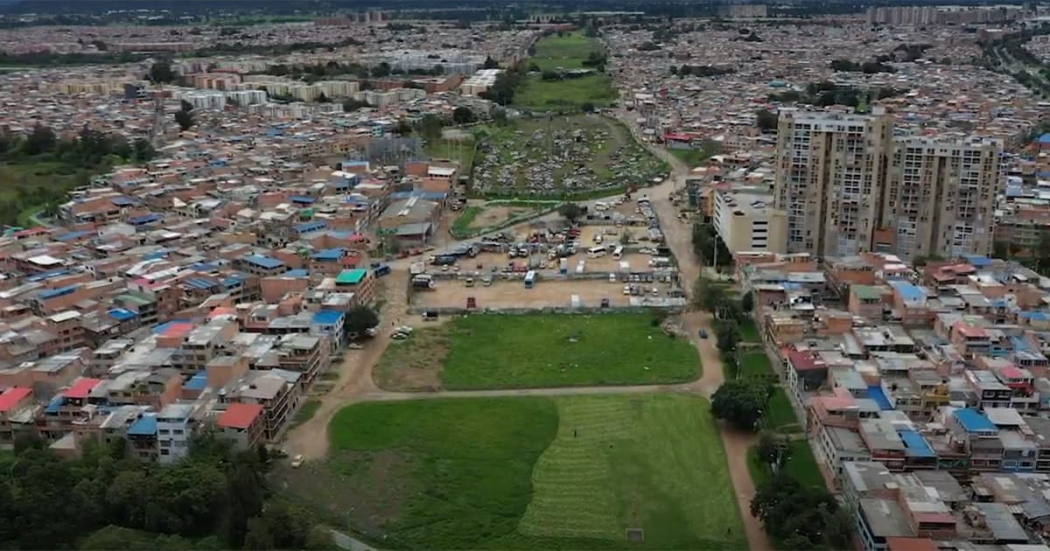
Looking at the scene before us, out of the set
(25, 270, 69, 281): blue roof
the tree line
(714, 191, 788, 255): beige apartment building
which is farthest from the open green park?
the tree line

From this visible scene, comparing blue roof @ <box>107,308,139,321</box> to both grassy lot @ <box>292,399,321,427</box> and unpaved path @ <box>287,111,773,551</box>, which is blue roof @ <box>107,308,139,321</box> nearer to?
unpaved path @ <box>287,111,773,551</box>

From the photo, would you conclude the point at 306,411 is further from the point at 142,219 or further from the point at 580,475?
the point at 142,219

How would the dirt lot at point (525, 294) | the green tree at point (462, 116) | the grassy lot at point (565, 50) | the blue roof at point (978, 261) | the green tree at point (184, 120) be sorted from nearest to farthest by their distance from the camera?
the blue roof at point (978, 261), the dirt lot at point (525, 294), the green tree at point (184, 120), the green tree at point (462, 116), the grassy lot at point (565, 50)

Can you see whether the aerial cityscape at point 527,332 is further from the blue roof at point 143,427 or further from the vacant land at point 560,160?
the vacant land at point 560,160

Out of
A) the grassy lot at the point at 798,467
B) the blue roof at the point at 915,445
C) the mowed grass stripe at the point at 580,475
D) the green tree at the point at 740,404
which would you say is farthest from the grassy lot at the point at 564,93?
the blue roof at the point at 915,445

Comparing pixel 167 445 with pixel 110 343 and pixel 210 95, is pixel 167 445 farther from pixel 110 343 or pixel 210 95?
→ pixel 210 95

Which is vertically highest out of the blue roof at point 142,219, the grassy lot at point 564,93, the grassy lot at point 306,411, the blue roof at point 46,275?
the grassy lot at point 564,93
